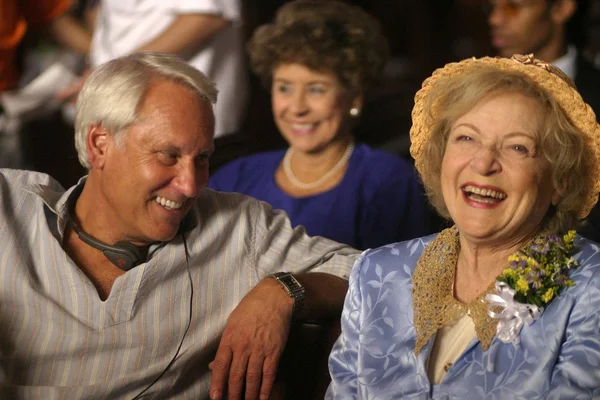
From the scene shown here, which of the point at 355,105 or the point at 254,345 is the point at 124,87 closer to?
the point at 254,345

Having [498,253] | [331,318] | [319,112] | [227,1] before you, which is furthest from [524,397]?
[227,1]

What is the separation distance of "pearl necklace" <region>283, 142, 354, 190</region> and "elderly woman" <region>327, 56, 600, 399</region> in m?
1.03

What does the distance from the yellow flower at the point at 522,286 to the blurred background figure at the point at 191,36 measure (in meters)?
2.17

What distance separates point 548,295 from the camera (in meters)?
1.81

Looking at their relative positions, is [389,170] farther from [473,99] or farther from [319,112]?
[473,99]

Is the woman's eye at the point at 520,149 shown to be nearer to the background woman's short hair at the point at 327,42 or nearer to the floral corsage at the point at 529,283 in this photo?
the floral corsage at the point at 529,283

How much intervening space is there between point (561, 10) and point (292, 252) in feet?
7.36

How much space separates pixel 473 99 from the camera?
6.22 ft

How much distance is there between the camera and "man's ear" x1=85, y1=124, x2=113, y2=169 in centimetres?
221

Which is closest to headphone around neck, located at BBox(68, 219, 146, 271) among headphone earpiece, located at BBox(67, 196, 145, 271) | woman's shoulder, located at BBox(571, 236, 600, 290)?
headphone earpiece, located at BBox(67, 196, 145, 271)

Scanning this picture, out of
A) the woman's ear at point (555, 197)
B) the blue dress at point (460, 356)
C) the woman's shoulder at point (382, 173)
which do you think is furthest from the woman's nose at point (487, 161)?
the woman's shoulder at point (382, 173)

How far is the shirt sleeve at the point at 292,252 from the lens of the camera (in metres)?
2.36

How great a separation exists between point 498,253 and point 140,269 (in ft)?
2.80

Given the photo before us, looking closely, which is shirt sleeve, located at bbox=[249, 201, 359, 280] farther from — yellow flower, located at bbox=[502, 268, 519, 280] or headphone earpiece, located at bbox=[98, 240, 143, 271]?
yellow flower, located at bbox=[502, 268, 519, 280]
